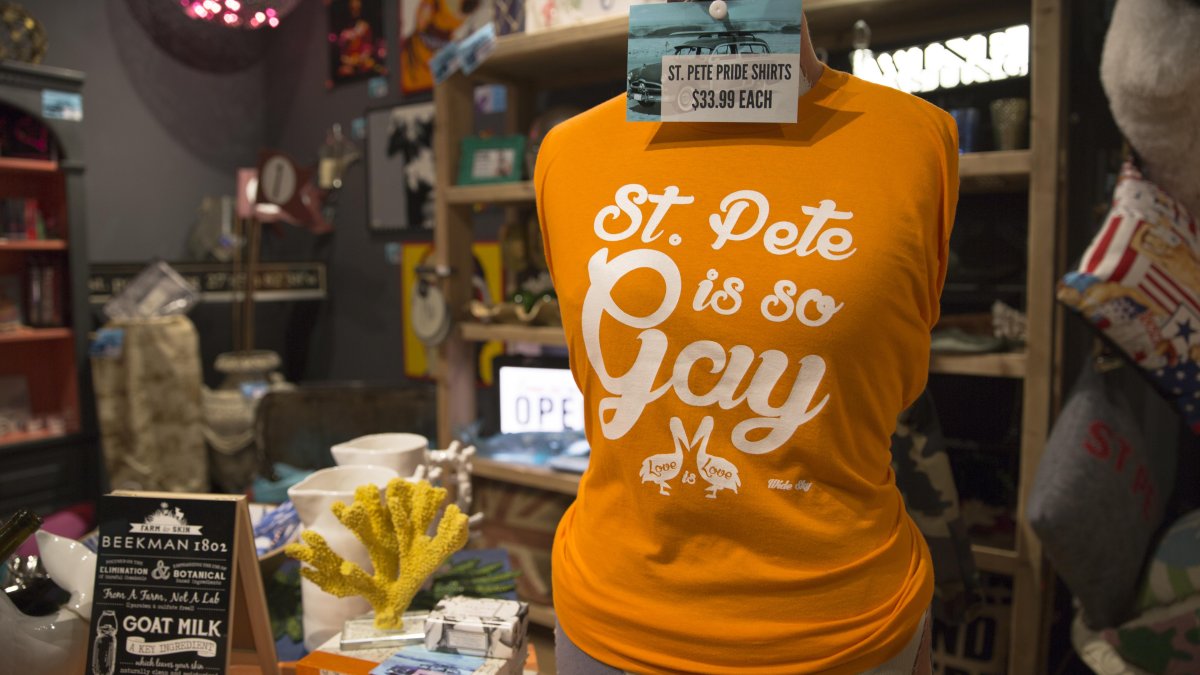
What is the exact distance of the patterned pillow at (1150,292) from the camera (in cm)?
160

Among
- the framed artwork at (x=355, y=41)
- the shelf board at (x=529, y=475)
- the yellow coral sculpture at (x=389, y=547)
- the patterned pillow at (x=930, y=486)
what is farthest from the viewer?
the framed artwork at (x=355, y=41)

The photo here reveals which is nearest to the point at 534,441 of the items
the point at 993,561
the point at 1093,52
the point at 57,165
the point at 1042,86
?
the point at 993,561

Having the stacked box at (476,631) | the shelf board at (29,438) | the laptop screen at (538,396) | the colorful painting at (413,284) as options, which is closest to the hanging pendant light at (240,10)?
the stacked box at (476,631)

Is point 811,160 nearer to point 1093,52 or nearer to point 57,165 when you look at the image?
point 1093,52

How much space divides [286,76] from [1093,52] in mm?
4181

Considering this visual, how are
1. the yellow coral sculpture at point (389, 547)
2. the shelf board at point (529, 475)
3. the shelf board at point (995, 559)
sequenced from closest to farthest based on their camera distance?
the yellow coral sculpture at point (389, 547) < the shelf board at point (995, 559) < the shelf board at point (529, 475)

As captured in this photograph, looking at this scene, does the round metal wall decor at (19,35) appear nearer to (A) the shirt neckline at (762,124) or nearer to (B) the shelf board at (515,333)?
(B) the shelf board at (515,333)

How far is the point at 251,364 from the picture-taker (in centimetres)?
424

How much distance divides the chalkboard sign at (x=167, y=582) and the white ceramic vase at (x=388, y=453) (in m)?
0.32

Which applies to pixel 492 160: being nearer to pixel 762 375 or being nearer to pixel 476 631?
pixel 476 631

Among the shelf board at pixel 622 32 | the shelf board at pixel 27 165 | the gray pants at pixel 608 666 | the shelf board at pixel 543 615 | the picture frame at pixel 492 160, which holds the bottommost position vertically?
the shelf board at pixel 543 615

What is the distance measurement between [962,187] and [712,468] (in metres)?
1.57

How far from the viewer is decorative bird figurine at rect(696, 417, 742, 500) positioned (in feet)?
2.73

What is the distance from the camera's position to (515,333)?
244 centimetres
